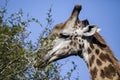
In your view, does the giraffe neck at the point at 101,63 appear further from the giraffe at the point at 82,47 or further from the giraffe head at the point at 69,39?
the giraffe head at the point at 69,39

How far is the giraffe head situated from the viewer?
9.47 meters

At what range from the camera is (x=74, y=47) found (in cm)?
972

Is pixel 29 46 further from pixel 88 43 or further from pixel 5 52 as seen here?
pixel 88 43

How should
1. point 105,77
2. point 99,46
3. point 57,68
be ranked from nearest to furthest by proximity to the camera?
point 105,77
point 99,46
point 57,68

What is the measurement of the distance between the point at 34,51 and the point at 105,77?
1.60m

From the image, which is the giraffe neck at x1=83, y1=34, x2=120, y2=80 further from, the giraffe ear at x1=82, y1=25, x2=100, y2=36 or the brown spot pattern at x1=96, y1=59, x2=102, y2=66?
the giraffe ear at x1=82, y1=25, x2=100, y2=36

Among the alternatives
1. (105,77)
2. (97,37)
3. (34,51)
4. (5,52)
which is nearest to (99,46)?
(97,37)

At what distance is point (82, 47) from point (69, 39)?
0.45 metres

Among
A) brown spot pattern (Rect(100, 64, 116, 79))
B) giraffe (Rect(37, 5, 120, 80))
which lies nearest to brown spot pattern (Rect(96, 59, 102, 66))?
giraffe (Rect(37, 5, 120, 80))

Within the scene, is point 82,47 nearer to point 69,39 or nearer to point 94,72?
point 69,39


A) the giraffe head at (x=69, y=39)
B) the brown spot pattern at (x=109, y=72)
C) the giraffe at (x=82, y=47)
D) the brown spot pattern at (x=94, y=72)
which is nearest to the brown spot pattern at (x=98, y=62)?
the giraffe at (x=82, y=47)

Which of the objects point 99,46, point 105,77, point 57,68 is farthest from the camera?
point 57,68

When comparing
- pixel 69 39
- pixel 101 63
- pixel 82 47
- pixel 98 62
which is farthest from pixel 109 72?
pixel 69 39

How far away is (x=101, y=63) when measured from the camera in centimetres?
910
